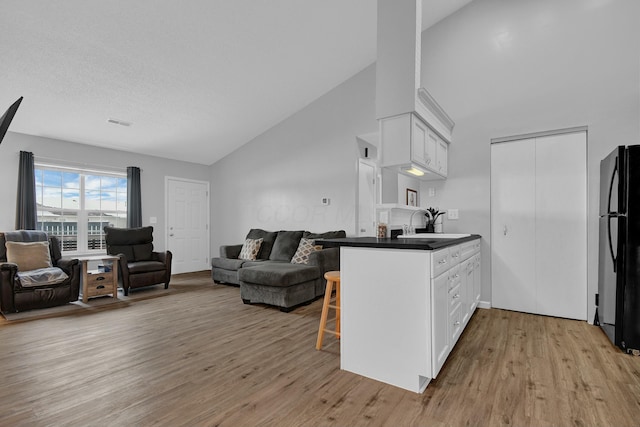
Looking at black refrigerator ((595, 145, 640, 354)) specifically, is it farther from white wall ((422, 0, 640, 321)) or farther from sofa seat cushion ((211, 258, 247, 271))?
sofa seat cushion ((211, 258, 247, 271))

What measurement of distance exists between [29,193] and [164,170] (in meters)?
2.18

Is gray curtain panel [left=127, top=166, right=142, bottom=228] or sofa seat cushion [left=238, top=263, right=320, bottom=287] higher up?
gray curtain panel [left=127, top=166, right=142, bottom=228]

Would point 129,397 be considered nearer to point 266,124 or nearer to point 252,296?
point 252,296

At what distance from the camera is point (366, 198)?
5.62 meters

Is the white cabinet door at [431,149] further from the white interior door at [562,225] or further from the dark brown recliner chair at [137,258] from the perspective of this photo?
the dark brown recliner chair at [137,258]

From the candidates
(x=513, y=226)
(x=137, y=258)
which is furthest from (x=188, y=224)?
(x=513, y=226)

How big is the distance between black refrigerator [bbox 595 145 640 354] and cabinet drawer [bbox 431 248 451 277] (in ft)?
5.04

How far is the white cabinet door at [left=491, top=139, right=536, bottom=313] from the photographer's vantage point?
12.0 feet

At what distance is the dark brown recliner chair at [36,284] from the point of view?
3.67 meters

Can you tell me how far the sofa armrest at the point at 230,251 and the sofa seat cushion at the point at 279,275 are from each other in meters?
1.71

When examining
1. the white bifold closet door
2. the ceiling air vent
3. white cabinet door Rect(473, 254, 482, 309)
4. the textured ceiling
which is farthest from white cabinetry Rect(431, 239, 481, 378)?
the ceiling air vent

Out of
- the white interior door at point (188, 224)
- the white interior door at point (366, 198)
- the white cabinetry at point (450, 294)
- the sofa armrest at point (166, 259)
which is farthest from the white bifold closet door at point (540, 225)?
the white interior door at point (188, 224)

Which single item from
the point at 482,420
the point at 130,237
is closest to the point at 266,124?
the point at 130,237

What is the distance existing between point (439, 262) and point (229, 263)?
3.94 metres
